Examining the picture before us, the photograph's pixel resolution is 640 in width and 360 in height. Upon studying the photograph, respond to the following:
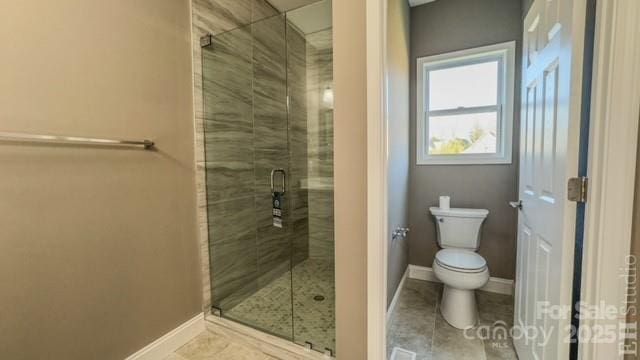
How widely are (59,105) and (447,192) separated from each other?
2.82 meters

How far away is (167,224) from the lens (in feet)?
5.38

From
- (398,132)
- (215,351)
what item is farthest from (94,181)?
(398,132)

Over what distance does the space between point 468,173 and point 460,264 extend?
95cm

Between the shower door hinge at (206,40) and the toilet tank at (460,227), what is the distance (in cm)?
236

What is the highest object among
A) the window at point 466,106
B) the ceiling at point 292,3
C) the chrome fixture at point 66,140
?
the ceiling at point 292,3

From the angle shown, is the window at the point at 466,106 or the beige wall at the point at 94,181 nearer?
the beige wall at the point at 94,181

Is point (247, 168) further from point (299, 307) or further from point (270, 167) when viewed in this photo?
point (299, 307)

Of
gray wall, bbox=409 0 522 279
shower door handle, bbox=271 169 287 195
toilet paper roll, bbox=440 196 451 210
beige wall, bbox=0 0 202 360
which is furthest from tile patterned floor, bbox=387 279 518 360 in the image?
beige wall, bbox=0 0 202 360

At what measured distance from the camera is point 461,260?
6.20 feet

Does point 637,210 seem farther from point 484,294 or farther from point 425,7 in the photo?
point 425,7

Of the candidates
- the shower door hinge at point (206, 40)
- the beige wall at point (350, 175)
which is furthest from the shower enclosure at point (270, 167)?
the beige wall at point (350, 175)

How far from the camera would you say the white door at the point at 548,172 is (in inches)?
36.4

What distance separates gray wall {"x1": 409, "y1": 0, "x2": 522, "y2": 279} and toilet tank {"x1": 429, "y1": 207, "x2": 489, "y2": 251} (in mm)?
168

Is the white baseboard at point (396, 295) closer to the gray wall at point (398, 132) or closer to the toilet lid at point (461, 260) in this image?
the gray wall at point (398, 132)
